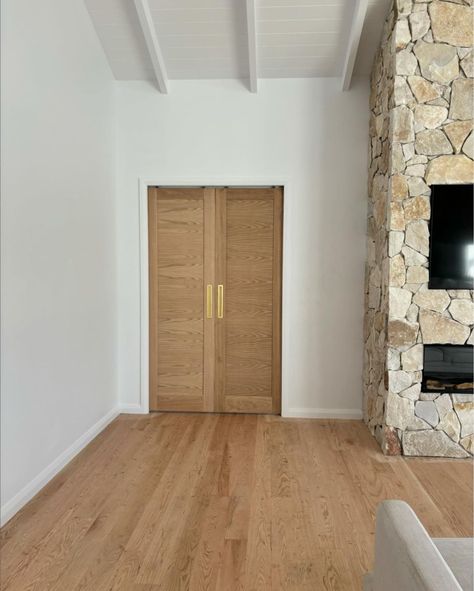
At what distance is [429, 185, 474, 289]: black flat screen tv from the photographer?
3680 mm

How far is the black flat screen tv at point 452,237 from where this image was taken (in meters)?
3.68

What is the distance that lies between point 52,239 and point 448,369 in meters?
2.89

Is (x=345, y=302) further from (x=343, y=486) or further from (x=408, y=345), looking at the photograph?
(x=343, y=486)

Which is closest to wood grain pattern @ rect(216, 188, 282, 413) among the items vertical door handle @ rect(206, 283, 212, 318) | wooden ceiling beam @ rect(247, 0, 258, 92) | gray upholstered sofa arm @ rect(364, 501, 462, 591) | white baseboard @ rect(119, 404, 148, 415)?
vertical door handle @ rect(206, 283, 212, 318)

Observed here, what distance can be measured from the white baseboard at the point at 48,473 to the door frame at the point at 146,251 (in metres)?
0.58

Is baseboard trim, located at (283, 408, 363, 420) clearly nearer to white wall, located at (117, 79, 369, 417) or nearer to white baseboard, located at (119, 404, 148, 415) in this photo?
white wall, located at (117, 79, 369, 417)

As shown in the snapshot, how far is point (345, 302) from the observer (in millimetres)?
4660

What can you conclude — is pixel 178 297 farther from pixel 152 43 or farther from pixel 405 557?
Answer: pixel 405 557

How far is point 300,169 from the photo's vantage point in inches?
182

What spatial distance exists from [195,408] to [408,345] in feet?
6.71

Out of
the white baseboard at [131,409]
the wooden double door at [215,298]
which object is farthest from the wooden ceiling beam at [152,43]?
the white baseboard at [131,409]

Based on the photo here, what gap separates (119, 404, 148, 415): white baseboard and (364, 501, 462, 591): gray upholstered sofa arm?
11.2 ft

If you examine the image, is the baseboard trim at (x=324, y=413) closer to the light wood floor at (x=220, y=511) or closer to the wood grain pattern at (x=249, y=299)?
the wood grain pattern at (x=249, y=299)

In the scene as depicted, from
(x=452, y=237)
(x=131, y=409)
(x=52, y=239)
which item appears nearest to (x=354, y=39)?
(x=452, y=237)
